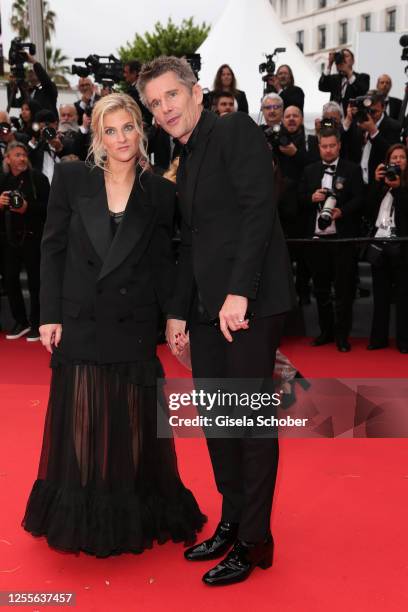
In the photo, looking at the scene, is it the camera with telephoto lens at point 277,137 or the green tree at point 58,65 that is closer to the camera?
the camera with telephoto lens at point 277,137

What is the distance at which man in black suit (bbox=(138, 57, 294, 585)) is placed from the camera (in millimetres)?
2273

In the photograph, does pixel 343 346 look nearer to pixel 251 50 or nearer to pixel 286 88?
pixel 286 88

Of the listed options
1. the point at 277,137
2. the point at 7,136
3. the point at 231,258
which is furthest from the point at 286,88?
the point at 231,258

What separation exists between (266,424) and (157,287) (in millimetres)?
652

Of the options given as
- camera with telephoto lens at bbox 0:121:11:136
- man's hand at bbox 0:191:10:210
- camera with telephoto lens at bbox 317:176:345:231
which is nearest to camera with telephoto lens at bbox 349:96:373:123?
camera with telephoto lens at bbox 317:176:345:231

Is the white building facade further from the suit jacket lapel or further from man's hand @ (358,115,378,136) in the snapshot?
the suit jacket lapel

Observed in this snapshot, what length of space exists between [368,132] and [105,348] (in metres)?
4.56

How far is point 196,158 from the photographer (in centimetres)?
238

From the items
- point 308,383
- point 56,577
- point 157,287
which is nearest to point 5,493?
point 56,577

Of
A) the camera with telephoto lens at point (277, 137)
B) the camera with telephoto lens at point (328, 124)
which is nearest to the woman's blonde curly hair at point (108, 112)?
the camera with telephoto lens at point (328, 124)

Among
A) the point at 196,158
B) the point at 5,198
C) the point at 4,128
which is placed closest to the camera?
the point at 196,158

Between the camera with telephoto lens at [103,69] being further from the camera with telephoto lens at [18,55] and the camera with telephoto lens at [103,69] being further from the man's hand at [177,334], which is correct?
the man's hand at [177,334]

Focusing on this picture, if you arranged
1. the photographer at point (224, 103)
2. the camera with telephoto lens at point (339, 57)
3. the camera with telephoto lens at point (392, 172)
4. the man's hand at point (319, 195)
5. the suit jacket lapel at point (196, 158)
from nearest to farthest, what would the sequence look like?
the suit jacket lapel at point (196, 158)
the camera with telephoto lens at point (392, 172)
the man's hand at point (319, 195)
the photographer at point (224, 103)
the camera with telephoto lens at point (339, 57)

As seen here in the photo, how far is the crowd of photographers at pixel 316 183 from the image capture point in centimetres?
576
